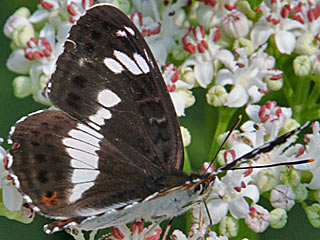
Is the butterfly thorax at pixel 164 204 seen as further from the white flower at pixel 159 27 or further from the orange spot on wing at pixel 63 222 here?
the white flower at pixel 159 27

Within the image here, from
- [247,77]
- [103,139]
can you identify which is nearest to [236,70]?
[247,77]

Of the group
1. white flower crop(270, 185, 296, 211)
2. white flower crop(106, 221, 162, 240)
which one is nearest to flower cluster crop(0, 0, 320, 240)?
white flower crop(270, 185, 296, 211)

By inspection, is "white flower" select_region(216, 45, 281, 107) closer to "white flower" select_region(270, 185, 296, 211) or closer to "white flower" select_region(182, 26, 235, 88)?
"white flower" select_region(182, 26, 235, 88)

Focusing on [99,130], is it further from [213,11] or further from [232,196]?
[213,11]

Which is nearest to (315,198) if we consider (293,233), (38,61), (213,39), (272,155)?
(272,155)

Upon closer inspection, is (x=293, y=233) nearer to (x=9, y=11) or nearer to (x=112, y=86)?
(x=112, y=86)

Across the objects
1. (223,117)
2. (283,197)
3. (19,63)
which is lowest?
(283,197)

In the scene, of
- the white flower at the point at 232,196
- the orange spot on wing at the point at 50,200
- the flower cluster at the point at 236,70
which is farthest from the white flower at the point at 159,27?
the orange spot on wing at the point at 50,200
